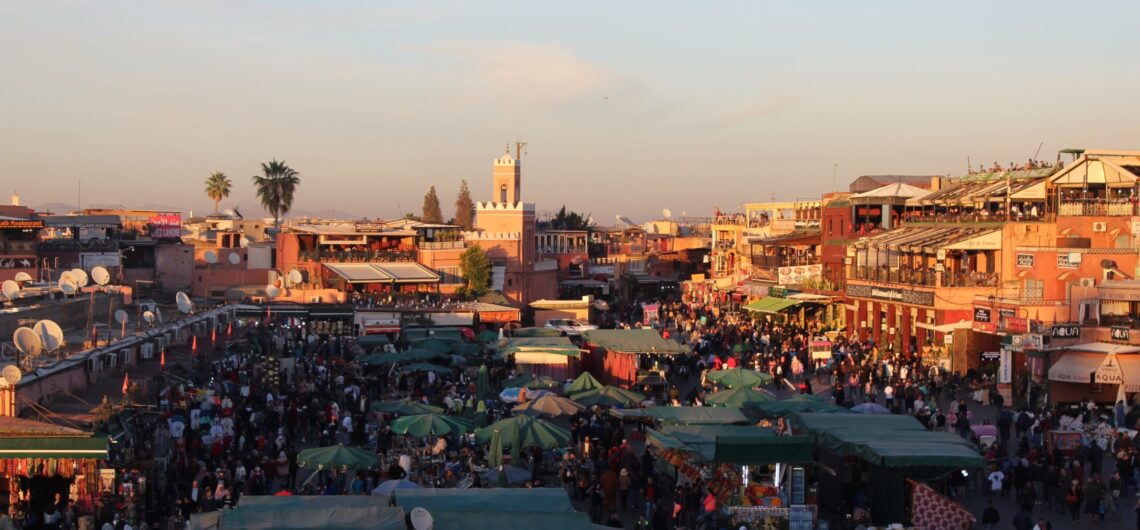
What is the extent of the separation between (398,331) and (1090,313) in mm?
23423

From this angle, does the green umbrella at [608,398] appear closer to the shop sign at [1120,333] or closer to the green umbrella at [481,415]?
the green umbrella at [481,415]

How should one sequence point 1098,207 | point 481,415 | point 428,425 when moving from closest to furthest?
point 428,425, point 481,415, point 1098,207

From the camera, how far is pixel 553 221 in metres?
90.8

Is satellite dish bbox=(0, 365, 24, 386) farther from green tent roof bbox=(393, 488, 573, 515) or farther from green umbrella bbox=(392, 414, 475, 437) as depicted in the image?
green tent roof bbox=(393, 488, 573, 515)

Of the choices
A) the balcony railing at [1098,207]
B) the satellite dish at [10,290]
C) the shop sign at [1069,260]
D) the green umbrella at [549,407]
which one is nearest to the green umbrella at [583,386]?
the green umbrella at [549,407]

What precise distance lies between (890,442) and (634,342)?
15696 mm

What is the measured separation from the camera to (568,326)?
1896 inches

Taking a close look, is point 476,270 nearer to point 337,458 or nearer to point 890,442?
point 337,458

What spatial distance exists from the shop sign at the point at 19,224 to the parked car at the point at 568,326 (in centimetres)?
2232

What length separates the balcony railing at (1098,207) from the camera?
37.9 m

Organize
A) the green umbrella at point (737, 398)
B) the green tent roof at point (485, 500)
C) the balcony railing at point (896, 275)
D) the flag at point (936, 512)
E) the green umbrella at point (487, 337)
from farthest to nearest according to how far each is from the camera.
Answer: the green umbrella at point (487, 337), the balcony railing at point (896, 275), the green umbrella at point (737, 398), the flag at point (936, 512), the green tent roof at point (485, 500)

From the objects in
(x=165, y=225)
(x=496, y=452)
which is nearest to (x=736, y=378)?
(x=496, y=452)

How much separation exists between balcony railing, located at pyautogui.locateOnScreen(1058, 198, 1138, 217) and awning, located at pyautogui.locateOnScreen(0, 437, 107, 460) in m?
29.2

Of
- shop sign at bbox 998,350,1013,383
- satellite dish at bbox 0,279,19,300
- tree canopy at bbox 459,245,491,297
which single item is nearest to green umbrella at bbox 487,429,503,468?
shop sign at bbox 998,350,1013,383
